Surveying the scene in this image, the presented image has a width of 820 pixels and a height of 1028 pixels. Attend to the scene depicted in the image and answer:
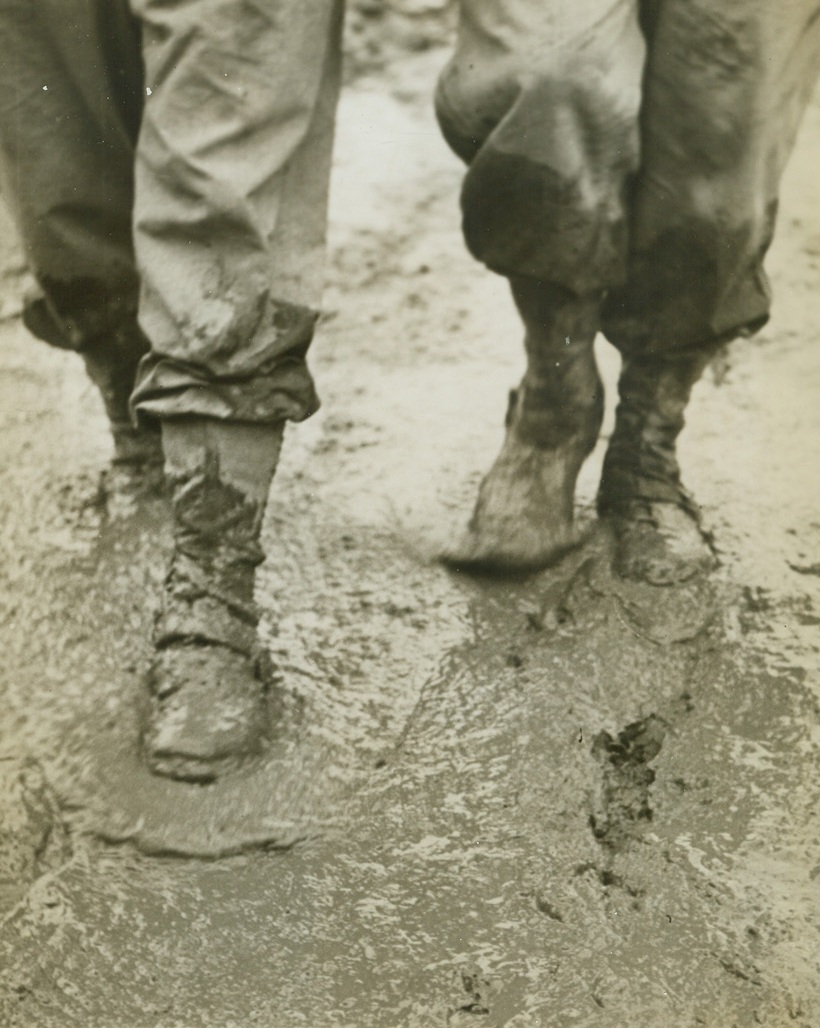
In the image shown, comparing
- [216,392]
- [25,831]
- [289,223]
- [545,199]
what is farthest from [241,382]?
[25,831]

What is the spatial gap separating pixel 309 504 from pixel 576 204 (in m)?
0.55

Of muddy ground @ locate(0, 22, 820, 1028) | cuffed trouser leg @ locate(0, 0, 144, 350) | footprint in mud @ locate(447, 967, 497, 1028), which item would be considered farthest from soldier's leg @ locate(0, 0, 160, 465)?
footprint in mud @ locate(447, 967, 497, 1028)

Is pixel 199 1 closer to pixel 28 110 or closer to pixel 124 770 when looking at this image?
pixel 28 110

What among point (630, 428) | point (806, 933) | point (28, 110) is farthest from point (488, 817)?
point (28, 110)

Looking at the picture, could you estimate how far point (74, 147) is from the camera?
2.08m

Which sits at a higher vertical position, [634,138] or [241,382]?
[634,138]

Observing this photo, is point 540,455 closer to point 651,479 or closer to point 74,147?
point 651,479

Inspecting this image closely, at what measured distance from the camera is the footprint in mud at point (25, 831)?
1.62 m

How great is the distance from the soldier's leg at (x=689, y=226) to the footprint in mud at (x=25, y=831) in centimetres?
82

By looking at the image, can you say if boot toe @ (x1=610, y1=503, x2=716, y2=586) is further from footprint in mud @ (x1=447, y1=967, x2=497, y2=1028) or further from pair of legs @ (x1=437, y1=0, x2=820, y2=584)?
footprint in mud @ (x1=447, y1=967, x2=497, y2=1028)

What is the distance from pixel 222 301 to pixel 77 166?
46 centimetres

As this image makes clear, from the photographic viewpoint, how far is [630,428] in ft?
7.25

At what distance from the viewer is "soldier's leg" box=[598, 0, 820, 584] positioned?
1942 mm

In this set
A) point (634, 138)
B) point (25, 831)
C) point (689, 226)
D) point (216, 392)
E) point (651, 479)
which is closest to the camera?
point (25, 831)
